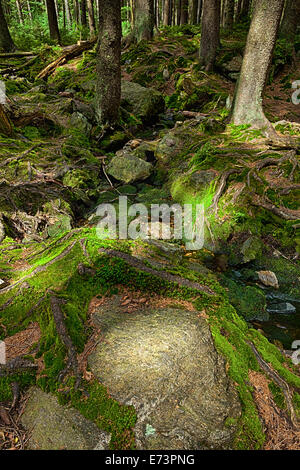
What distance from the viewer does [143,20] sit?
46.9 feet

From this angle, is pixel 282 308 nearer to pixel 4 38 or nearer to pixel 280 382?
pixel 280 382

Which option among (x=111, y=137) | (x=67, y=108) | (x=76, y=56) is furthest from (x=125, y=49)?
(x=111, y=137)

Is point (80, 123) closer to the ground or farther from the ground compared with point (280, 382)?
farther from the ground

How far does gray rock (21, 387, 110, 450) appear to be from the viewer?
1.61 m

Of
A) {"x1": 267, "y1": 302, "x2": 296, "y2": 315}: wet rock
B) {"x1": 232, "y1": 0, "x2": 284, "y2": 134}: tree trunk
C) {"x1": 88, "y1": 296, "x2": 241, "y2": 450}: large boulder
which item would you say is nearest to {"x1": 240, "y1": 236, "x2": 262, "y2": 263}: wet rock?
{"x1": 267, "y1": 302, "x2": 296, "y2": 315}: wet rock

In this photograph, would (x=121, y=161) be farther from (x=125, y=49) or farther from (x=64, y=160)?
(x=125, y=49)

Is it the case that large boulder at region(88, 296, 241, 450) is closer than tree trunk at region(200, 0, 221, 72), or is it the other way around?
large boulder at region(88, 296, 241, 450)

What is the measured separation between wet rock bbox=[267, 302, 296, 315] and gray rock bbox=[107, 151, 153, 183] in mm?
4812

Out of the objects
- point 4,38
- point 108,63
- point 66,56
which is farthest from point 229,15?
point 108,63

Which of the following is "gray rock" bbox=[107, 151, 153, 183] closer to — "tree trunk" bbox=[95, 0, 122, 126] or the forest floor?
the forest floor

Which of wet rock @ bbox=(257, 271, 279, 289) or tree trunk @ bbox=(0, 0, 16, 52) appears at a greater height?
tree trunk @ bbox=(0, 0, 16, 52)

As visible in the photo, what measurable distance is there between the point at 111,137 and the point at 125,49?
31.2 ft

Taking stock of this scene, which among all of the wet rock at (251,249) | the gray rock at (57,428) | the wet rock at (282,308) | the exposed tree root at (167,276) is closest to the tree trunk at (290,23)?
the wet rock at (251,249)

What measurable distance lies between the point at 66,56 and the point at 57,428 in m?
16.3
